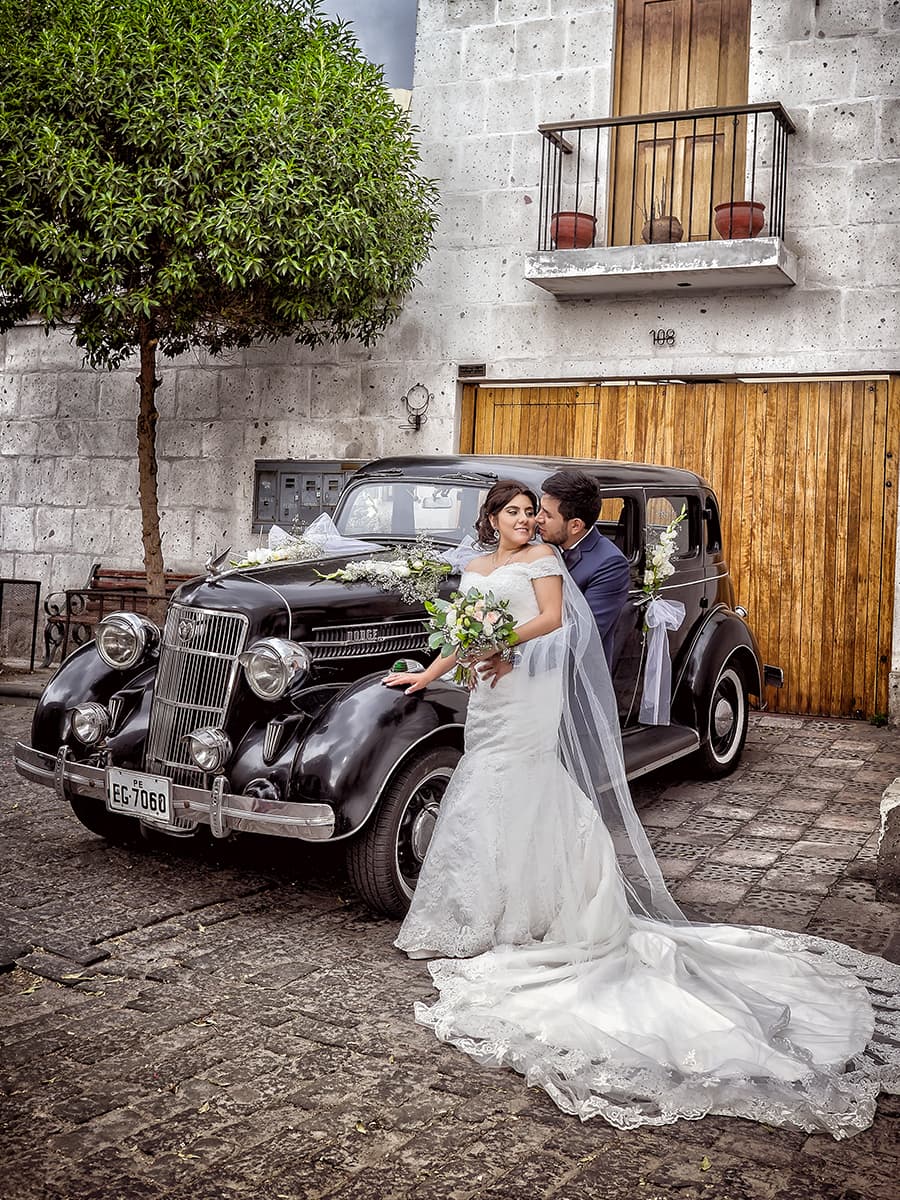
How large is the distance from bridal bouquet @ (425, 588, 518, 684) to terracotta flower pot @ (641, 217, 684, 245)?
6.35 meters

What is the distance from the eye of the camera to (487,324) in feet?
34.5

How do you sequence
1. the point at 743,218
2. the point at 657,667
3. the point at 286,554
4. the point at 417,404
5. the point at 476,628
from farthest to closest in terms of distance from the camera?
the point at 417,404 → the point at 743,218 → the point at 657,667 → the point at 286,554 → the point at 476,628

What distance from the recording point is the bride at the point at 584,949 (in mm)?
3203

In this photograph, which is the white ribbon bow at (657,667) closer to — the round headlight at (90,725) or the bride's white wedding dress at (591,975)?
the bride's white wedding dress at (591,975)

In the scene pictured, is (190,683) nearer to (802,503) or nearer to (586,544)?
(586,544)

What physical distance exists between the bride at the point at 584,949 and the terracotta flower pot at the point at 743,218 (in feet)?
18.5

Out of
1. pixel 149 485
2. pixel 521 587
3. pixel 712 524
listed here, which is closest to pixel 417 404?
pixel 149 485

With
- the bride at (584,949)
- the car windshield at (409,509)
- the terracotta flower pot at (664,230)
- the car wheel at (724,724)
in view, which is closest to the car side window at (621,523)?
the car windshield at (409,509)

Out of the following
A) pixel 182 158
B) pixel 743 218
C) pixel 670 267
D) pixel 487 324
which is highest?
pixel 182 158

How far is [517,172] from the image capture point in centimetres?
1045

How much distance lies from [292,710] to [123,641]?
3.52 feet

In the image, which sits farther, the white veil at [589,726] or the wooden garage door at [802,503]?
the wooden garage door at [802,503]

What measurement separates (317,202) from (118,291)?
→ 6.72ft

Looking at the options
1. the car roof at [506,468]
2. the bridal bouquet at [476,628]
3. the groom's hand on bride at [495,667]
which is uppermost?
the car roof at [506,468]
